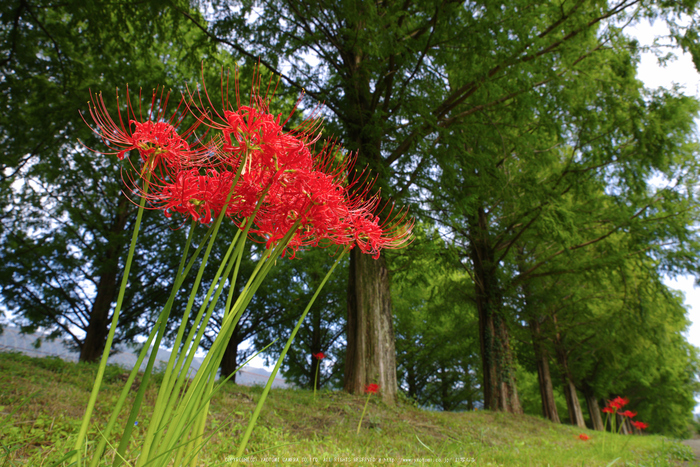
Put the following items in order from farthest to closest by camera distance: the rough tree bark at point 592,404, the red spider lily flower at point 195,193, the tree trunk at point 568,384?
the rough tree bark at point 592,404 → the tree trunk at point 568,384 → the red spider lily flower at point 195,193

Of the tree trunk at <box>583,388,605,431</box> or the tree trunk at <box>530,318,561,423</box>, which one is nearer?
the tree trunk at <box>530,318,561,423</box>

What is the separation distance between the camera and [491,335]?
383 inches

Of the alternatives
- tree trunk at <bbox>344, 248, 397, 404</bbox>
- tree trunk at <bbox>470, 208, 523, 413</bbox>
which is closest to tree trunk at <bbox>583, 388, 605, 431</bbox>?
tree trunk at <bbox>470, 208, 523, 413</bbox>

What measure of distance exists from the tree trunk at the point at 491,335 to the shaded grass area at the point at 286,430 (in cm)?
355

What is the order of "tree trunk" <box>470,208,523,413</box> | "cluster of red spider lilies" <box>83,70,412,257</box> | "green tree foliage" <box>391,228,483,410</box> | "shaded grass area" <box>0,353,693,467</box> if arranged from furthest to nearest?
"tree trunk" <box>470,208,523,413</box>, "green tree foliage" <box>391,228,483,410</box>, "shaded grass area" <box>0,353,693,467</box>, "cluster of red spider lilies" <box>83,70,412,257</box>

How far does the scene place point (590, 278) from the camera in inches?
352

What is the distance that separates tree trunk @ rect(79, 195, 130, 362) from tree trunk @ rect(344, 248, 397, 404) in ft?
17.4

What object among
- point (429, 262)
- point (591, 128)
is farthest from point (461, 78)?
point (429, 262)

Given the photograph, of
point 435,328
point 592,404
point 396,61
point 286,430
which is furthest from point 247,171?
point 592,404

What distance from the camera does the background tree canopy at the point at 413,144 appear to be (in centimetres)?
573

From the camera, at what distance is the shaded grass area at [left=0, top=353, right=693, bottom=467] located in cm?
236

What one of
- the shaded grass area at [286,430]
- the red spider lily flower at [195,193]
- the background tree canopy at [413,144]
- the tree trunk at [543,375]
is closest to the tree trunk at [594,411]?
the tree trunk at [543,375]

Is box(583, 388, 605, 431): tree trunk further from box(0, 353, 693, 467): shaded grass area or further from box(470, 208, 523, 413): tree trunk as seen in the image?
box(0, 353, 693, 467): shaded grass area

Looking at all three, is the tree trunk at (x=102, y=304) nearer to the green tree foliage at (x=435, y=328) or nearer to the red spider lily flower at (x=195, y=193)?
the green tree foliage at (x=435, y=328)
